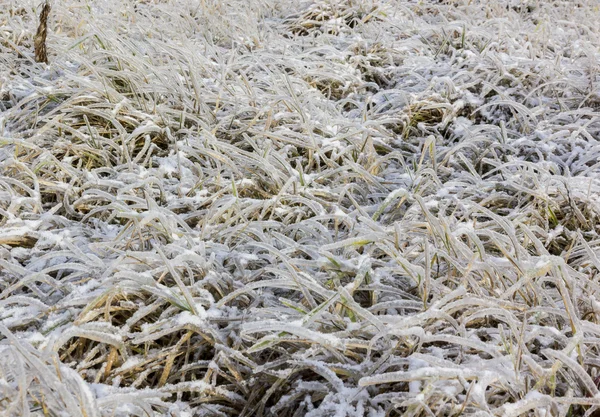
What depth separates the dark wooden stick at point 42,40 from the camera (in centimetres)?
240

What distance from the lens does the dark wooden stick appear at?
240 centimetres

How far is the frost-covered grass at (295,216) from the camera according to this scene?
1131mm

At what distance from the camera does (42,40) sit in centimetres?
246

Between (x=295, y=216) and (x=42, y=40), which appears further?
(x=42, y=40)

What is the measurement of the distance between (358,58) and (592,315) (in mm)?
1916

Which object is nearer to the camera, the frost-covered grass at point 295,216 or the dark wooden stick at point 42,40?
the frost-covered grass at point 295,216

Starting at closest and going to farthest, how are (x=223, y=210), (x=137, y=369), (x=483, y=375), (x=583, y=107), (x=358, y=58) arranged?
(x=483, y=375) < (x=137, y=369) < (x=223, y=210) < (x=583, y=107) < (x=358, y=58)

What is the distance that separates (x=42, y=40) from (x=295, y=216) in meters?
1.53

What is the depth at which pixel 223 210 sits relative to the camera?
1674 millimetres

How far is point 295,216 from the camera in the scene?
1.79 meters

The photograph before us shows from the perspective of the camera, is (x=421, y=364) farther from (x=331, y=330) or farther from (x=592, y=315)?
(x=592, y=315)

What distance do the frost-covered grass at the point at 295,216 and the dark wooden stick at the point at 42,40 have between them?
0.06 meters

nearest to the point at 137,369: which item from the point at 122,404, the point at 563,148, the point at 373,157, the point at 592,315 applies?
the point at 122,404

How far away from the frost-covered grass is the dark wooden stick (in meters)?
0.06
